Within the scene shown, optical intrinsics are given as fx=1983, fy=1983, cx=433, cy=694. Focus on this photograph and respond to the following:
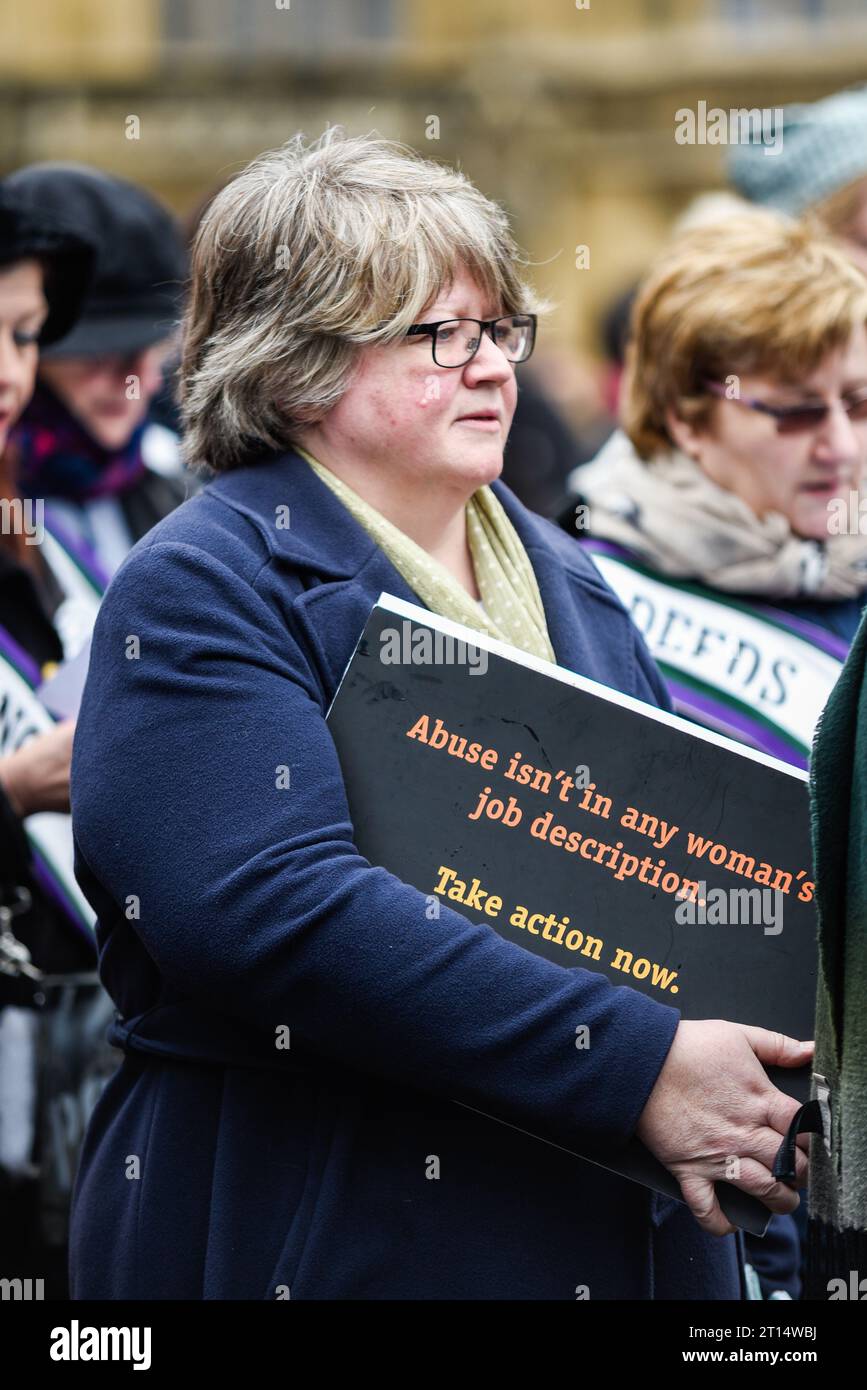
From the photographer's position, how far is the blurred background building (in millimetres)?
20047

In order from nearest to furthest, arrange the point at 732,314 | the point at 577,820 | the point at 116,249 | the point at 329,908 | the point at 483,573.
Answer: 1. the point at 329,908
2. the point at 577,820
3. the point at 483,573
4. the point at 732,314
5. the point at 116,249

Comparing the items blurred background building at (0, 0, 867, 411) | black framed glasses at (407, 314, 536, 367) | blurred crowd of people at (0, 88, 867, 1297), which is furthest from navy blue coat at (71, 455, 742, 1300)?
blurred background building at (0, 0, 867, 411)

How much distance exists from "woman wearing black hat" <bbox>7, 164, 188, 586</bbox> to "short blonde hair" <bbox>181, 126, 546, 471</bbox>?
118 cm

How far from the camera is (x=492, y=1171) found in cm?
233

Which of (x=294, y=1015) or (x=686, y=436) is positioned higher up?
(x=686, y=436)

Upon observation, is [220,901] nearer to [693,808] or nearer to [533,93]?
[693,808]

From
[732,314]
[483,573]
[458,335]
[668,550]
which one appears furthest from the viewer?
[668,550]

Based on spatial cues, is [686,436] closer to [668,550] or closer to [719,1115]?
[668,550]

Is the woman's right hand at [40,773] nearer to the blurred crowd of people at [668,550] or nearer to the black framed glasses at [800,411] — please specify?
Answer: the blurred crowd of people at [668,550]

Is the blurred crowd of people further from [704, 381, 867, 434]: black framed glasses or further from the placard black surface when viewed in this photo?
the placard black surface

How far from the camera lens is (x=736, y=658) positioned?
10.9ft

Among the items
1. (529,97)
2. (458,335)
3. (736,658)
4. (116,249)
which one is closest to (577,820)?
(458,335)

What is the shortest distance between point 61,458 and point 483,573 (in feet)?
5.07

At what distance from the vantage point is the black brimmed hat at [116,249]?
4039mm
